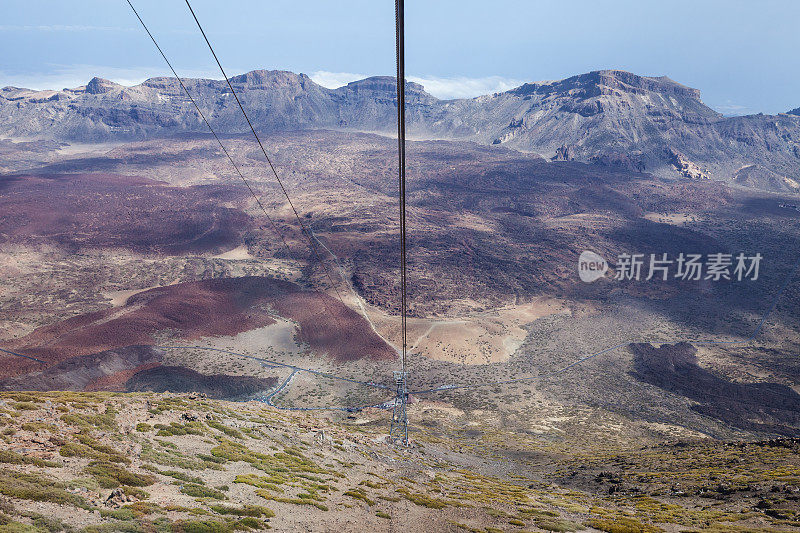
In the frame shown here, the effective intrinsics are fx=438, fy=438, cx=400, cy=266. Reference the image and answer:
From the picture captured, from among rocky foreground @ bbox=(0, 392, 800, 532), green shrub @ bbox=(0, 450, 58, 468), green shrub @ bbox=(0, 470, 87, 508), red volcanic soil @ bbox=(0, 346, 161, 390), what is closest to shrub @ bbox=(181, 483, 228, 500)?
rocky foreground @ bbox=(0, 392, 800, 532)

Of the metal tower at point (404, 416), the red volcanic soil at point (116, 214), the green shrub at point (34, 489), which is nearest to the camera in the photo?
the green shrub at point (34, 489)

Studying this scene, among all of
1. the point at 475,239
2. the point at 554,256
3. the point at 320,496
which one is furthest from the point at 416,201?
the point at 320,496

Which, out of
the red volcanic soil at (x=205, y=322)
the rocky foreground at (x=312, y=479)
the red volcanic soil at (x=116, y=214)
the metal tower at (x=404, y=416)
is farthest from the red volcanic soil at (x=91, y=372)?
the red volcanic soil at (x=116, y=214)

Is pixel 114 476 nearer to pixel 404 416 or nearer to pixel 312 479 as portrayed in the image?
pixel 312 479

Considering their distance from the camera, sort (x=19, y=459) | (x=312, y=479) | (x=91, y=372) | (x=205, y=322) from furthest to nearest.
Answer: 1. (x=205, y=322)
2. (x=91, y=372)
3. (x=312, y=479)
4. (x=19, y=459)

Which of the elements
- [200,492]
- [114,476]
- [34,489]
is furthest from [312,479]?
[34,489]

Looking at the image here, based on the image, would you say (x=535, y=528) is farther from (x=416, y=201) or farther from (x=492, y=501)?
(x=416, y=201)

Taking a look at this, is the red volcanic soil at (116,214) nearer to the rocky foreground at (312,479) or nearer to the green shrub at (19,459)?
the rocky foreground at (312,479)

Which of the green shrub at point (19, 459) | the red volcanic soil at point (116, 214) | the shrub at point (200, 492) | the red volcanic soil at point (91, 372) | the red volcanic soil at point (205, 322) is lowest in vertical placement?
the red volcanic soil at point (91, 372)
